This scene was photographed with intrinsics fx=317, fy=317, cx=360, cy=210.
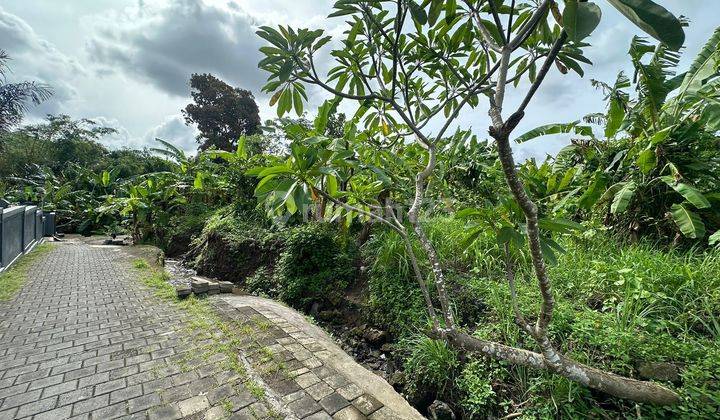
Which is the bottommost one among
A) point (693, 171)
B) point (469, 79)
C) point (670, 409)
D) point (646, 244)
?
point (670, 409)

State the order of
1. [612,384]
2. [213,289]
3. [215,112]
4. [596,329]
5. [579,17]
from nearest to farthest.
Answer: [579,17] → [612,384] → [596,329] → [213,289] → [215,112]

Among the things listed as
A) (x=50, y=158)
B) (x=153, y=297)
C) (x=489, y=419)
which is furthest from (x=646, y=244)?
(x=50, y=158)

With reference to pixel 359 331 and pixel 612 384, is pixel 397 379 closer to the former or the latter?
pixel 359 331

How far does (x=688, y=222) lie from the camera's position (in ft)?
10.5

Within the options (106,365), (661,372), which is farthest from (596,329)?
(106,365)

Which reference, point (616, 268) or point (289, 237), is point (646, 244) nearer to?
point (616, 268)

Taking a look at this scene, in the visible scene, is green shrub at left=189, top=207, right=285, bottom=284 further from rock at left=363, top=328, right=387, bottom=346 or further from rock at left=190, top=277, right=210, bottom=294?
rock at left=363, top=328, right=387, bottom=346

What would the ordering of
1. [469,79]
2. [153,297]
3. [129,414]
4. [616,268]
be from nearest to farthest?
[129,414], [469,79], [616,268], [153,297]

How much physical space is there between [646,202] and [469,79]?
300 cm

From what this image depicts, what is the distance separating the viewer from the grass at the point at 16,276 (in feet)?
17.2

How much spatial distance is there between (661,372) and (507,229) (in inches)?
64.4

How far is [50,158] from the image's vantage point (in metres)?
20.8

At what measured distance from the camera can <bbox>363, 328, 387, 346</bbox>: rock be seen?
13.4 feet

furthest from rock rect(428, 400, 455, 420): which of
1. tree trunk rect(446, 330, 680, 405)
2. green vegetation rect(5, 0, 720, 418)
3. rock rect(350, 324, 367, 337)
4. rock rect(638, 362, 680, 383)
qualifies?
rock rect(350, 324, 367, 337)
